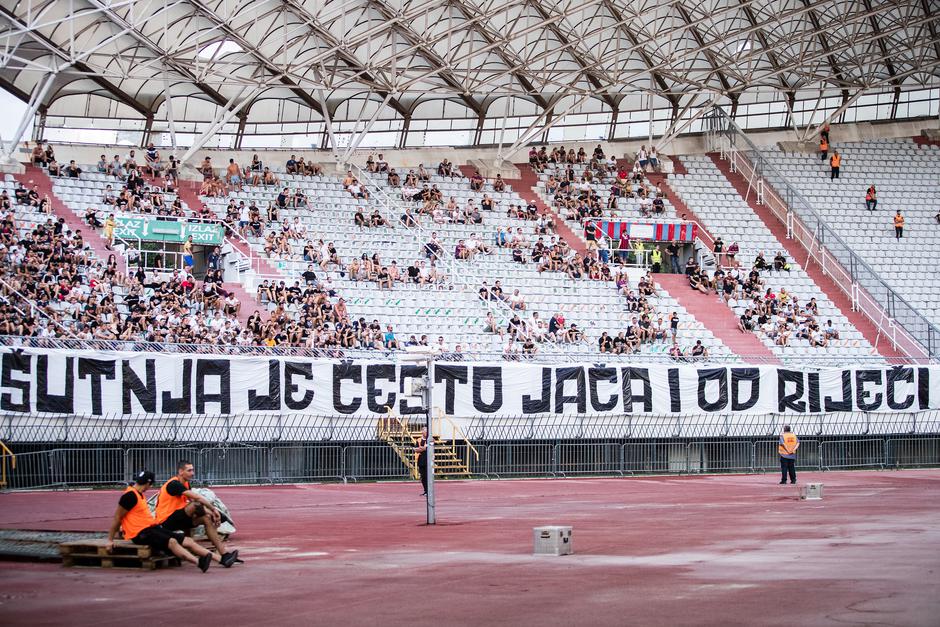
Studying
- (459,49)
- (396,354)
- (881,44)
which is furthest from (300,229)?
(881,44)

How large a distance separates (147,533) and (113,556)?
0.51m

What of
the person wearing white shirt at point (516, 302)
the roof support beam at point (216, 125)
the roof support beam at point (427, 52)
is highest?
the roof support beam at point (427, 52)

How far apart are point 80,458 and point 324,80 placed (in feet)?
67.2

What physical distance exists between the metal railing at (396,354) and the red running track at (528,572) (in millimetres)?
7063

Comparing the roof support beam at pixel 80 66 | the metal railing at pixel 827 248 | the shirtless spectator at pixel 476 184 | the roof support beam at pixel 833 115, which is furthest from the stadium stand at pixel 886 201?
the roof support beam at pixel 80 66

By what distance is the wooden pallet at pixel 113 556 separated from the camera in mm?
14133

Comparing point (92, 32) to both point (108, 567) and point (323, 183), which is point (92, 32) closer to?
point (323, 183)

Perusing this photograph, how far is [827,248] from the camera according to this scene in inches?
2004

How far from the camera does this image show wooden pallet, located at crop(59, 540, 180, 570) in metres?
14.1

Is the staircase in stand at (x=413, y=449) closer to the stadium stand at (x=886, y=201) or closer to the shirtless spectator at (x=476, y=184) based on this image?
the shirtless spectator at (x=476, y=184)

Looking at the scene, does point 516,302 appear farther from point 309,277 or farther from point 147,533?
point 147,533

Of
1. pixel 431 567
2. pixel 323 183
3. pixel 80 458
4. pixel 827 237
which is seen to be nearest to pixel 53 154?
pixel 323 183

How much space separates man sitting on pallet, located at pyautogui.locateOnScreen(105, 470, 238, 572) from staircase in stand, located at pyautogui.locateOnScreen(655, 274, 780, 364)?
94.8 ft

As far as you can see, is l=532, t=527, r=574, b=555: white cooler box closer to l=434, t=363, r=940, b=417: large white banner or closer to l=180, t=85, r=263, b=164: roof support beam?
l=434, t=363, r=940, b=417: large white banner
